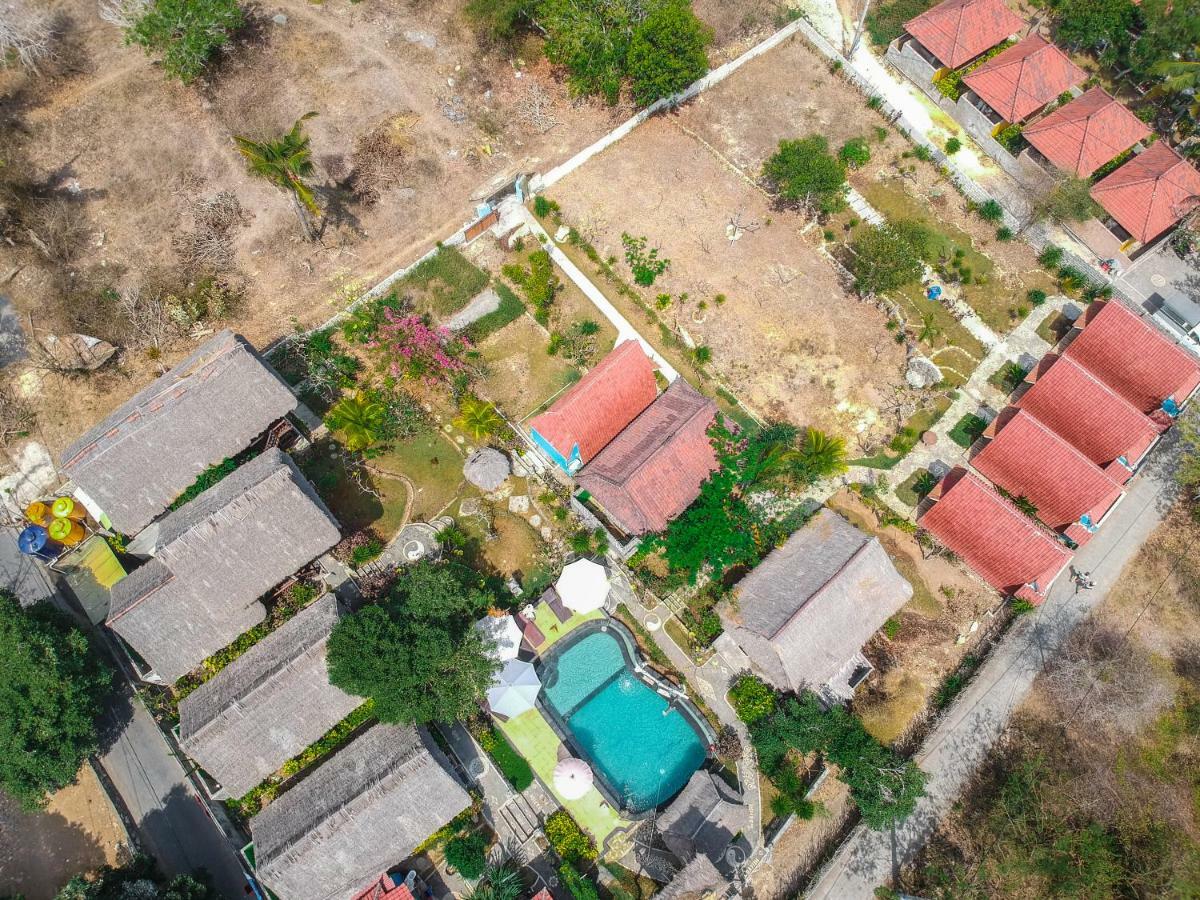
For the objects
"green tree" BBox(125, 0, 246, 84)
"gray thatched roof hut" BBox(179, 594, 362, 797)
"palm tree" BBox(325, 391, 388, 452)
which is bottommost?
"gray thatched roof hut" BBox(179, 594, 362, 797)

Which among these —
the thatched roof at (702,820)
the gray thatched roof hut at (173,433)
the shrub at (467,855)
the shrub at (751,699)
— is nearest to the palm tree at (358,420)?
the gray thatched roof hut at (173,433)

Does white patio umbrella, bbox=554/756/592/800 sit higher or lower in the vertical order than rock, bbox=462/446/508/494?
lower

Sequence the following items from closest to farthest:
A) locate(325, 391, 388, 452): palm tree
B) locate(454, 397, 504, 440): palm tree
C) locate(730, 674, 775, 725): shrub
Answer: locate(730, 674, 775, 725): shrub
locate(325, 391, 388, 452): palm tree
locate(454, 397, 504, 440): palm tree

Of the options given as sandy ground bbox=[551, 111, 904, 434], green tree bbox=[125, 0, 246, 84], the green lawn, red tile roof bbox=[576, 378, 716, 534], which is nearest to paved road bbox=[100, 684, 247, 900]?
red tile roof bbox=[576, 378, 716, 534]

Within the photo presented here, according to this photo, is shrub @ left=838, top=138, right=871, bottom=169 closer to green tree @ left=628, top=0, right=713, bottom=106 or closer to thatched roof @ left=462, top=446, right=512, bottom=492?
green tree @ left=628, top=0, right=713, bottom=106

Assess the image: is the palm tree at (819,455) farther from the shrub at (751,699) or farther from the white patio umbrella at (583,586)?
the white patio umbrella at (583,586)

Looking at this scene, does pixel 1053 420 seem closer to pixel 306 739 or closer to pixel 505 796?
pixel 505 796
